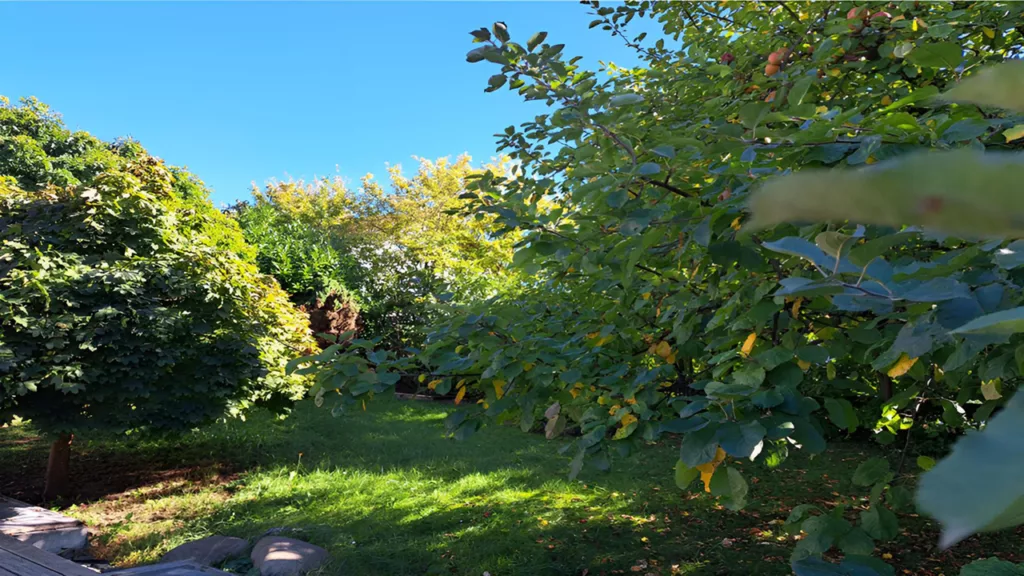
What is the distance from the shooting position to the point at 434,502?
5332mm

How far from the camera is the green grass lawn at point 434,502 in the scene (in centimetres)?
414

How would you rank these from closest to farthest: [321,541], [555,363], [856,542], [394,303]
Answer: [856,542] → [555,363] → [321,541] → [394,303]

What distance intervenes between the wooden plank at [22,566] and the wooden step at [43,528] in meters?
1.09

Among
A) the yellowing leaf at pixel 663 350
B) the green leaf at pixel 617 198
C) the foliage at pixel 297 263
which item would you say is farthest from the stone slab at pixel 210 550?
the foliage at pixel 297 263

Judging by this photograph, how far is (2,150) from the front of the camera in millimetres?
13266

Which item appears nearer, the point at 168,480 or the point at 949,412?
the point at 949,412

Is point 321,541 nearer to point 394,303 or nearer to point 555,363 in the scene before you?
point 555,363

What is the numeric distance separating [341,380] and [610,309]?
4.26ft

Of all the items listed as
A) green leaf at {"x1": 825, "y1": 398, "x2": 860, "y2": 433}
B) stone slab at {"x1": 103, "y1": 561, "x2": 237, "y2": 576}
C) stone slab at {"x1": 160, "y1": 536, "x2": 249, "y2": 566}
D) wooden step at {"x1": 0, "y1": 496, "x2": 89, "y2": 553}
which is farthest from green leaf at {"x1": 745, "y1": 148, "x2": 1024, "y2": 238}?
wooden step at {"x1": 0, "y1": 496, "x2": 89, "y2": 553}

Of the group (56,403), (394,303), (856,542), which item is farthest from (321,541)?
(394,303)

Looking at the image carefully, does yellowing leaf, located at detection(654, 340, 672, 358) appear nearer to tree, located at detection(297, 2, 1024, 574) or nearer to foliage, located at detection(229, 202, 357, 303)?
tree, located at detection(297, 2, 1024, 574)

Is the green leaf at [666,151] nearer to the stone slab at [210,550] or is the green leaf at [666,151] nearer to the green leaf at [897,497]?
the green leaf at [897,497]

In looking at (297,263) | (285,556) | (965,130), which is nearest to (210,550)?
(285,556)

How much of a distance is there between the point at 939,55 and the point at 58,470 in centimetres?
760
